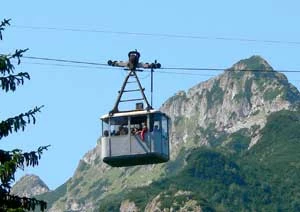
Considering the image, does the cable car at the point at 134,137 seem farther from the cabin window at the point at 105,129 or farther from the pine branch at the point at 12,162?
the pine branch at the point at 12,162

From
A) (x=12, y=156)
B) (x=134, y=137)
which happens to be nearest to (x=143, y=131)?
(x=134, y=137)

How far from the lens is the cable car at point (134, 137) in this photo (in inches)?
1708

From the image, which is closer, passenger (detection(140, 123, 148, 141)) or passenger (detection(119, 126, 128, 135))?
passenger (detection(140, 123, 148, 141))

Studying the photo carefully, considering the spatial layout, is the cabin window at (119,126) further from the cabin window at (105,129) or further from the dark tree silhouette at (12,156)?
the dark tree silhouette at (12,156)

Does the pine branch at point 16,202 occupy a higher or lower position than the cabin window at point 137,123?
lower

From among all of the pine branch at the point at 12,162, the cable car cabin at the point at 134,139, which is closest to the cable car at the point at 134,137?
the cable car cabin at the point at 134,139

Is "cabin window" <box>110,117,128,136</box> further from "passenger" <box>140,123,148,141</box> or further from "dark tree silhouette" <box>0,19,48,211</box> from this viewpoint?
"dark tree silhouette" <box>0,19,48,211</box>

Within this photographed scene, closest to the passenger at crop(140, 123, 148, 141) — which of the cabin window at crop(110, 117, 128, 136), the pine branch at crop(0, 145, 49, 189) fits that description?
the cabin window at crop(110, 117, 128, 136)

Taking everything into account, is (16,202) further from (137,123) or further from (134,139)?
(137,123)

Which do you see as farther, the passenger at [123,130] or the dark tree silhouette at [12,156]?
the passenger at [123,130]

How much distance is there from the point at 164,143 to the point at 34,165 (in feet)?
54.9

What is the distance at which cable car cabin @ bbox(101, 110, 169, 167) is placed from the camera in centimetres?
4341

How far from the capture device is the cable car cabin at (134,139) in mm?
43406

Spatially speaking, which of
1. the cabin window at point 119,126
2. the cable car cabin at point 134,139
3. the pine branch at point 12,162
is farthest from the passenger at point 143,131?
the pine branch at point 12,162
